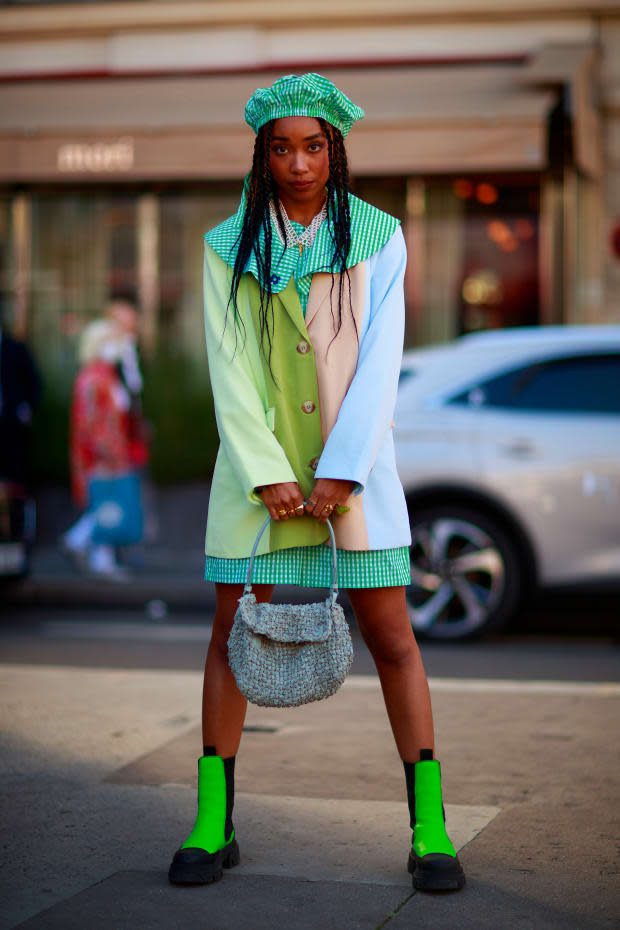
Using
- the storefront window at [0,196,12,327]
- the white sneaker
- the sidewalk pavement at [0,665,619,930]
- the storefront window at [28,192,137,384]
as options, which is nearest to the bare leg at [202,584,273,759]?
the sidewalk pavement at [0,665,619,930]

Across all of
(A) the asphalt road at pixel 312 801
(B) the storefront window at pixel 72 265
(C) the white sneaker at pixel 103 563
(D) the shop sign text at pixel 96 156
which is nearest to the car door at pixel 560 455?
(A) the asphalt road at pixel 312 801

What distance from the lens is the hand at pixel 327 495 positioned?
3225 millimetres

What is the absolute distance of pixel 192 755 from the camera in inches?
183

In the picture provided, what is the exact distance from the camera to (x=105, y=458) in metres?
10.4

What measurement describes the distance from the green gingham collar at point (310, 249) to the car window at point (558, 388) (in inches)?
166

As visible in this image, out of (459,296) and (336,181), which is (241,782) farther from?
(459,296)

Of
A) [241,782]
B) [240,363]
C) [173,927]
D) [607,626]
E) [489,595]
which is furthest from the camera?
[607,626]

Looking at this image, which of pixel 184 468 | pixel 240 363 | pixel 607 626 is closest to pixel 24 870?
pixel 240 363

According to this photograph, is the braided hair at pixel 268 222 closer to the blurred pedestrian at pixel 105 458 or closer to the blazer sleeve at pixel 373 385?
the blazer sleeve at pixel 373 385

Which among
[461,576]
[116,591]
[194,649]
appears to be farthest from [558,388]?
[116,591]

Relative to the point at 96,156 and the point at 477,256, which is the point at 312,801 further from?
the point at 477,256

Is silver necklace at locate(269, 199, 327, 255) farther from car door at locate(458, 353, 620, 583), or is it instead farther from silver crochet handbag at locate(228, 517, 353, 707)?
car door at locate(458, 353, 620, 583)

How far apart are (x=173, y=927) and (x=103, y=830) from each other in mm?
797

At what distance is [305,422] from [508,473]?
4192 mm
